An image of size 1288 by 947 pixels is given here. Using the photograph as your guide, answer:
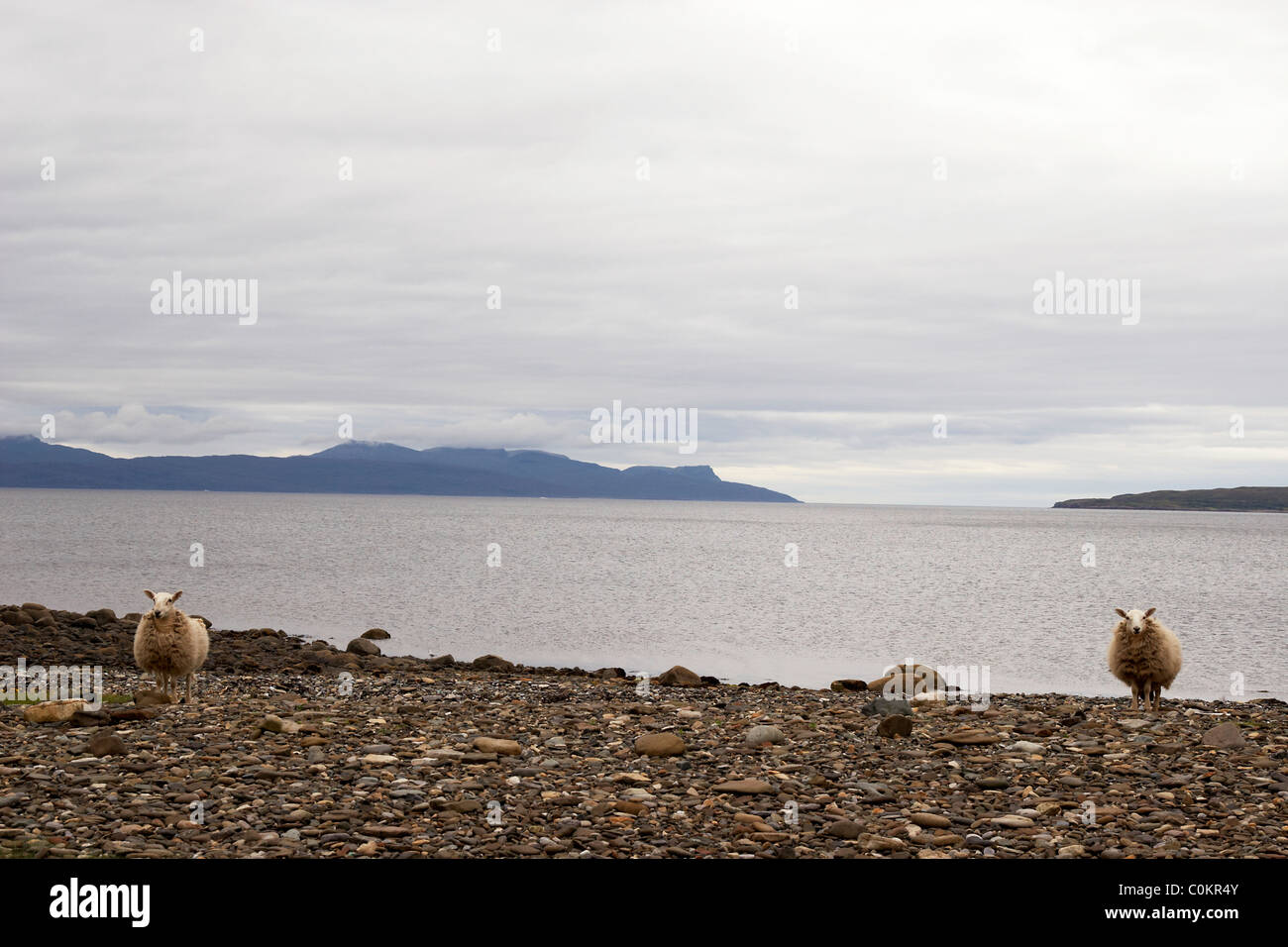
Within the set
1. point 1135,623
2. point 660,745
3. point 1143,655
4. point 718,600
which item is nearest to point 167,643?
point 660,745

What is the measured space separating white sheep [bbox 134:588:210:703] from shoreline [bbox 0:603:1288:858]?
1108 mm

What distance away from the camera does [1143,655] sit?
20641 millimetres

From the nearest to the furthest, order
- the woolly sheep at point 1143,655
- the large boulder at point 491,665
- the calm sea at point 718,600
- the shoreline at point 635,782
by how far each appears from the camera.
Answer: the shoreline at point 635,782
the woolly sheep at point 1143,655
the large boulder at point 491,665
the calm sea at point 718,600

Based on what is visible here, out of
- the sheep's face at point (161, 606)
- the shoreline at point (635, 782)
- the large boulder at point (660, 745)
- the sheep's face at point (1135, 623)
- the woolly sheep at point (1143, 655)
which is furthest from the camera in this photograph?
the sheep's face at point (1135, 623)

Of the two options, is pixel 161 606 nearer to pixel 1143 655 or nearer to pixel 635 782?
pixel 635 782

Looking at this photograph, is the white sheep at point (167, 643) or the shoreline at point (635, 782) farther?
the white sheep at point (167, 643)

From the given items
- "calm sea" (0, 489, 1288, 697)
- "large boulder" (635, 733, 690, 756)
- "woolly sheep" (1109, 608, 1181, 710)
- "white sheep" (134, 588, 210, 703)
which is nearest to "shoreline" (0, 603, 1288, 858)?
"large boulder" (635, 733, 690, 756)

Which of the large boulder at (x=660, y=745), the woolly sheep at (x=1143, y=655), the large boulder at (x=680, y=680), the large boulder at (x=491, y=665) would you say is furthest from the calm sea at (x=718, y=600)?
the large boulder at (x=660, y=745)

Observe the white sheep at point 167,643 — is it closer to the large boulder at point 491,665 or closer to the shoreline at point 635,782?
the shoreline at point 635,782

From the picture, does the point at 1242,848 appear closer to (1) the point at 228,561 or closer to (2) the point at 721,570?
(2) the point at 721,570

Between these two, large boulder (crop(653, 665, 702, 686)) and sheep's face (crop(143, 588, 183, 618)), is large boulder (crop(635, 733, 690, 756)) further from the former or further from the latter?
large boulder (crop(653, 665, 702, 686))

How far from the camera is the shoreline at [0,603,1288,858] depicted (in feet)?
34.5

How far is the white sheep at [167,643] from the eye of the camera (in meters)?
19.8

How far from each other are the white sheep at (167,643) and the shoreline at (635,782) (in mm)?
1108
